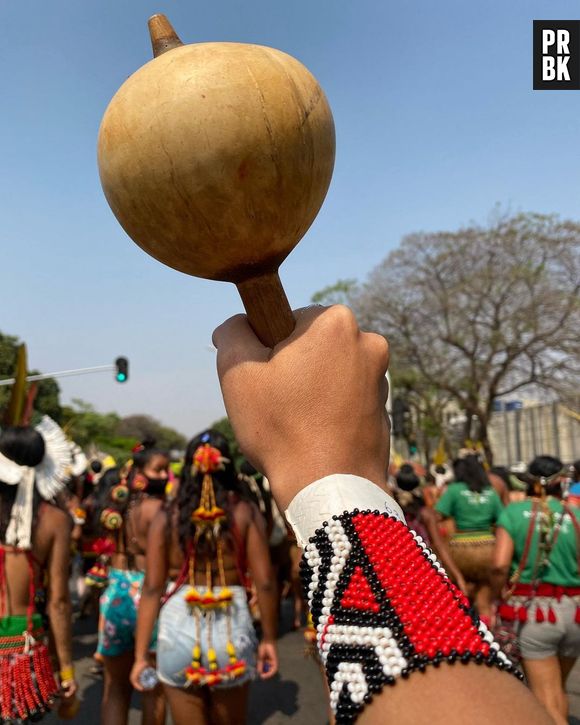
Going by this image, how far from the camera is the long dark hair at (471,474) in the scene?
7.00 metres

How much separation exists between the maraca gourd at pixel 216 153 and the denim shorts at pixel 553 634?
3.92m

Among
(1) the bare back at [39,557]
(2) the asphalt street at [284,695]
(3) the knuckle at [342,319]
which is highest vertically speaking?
(3) the knuckle at [342,319]

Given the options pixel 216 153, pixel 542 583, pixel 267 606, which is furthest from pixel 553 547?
pixel 216 153

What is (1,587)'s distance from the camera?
3.58 m

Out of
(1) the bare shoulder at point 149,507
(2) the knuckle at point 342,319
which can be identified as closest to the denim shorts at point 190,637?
(1) the bare shoulder at point 149,507

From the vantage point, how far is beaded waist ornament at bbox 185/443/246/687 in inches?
138

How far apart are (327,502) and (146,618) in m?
3.07

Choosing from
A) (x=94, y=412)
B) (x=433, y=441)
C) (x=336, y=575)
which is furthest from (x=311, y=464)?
(x=94, y=412)

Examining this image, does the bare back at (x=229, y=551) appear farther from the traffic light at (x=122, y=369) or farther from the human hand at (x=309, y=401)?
the traffic light at (x=122, y=369)

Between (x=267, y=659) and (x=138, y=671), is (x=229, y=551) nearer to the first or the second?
(x=267, y=659)

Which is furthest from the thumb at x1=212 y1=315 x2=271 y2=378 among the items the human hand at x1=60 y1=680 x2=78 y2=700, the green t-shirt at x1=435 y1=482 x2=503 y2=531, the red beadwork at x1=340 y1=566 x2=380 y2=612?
the green t-shirt at x1=435 y1=482 x2=503 y2=531

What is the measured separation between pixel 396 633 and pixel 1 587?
10.5 ft

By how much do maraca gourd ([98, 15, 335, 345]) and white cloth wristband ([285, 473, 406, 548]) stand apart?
15.9 inches

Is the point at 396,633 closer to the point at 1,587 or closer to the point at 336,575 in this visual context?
the point at 336,575
